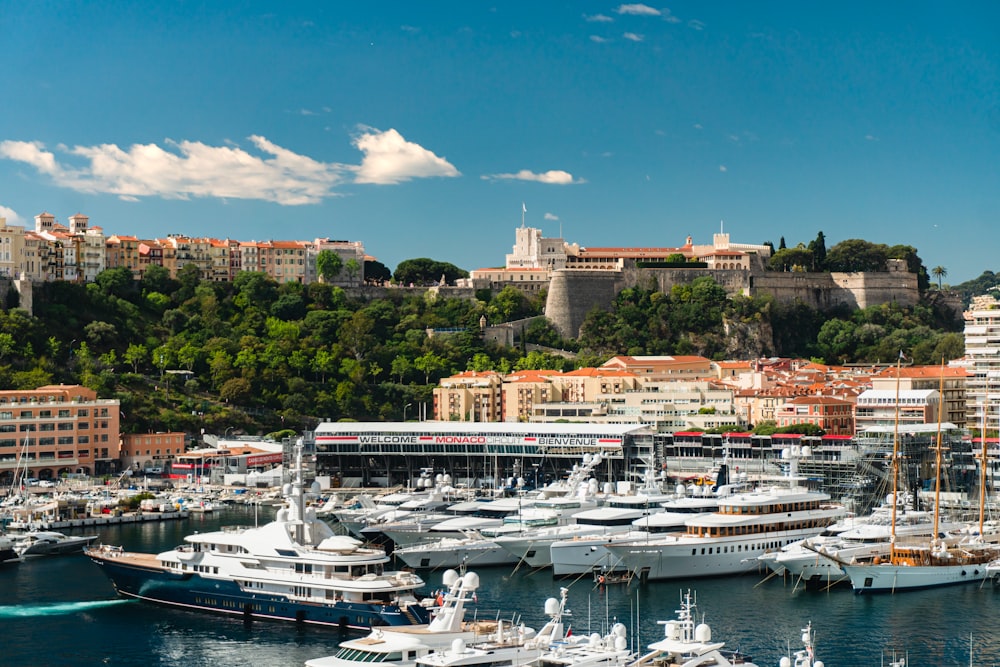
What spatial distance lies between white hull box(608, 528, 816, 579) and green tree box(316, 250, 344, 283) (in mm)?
60704

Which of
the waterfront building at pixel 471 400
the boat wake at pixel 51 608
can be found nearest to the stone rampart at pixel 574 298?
the waterfront building at pixel 471 400

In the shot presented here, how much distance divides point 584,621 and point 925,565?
37.3 feet

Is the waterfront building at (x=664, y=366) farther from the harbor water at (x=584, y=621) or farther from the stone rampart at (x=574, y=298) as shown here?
the harbor water at (x=584, y=621)

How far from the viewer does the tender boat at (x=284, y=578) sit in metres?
36.0

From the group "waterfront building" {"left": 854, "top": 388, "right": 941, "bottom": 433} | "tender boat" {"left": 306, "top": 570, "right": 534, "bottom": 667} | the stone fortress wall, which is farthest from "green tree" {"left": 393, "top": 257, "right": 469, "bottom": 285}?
"tender boat" {"left": 306, "top": 570, "right": 534, "bottom": 667}

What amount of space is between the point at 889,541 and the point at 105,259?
65.2 m

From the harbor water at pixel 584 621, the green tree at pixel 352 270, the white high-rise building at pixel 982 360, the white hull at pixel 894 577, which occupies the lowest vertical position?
the harbor water at pixel 584 621

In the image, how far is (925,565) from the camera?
4212 centimetres

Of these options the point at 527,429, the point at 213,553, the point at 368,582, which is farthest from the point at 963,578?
the point at 527,429

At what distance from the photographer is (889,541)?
145ft

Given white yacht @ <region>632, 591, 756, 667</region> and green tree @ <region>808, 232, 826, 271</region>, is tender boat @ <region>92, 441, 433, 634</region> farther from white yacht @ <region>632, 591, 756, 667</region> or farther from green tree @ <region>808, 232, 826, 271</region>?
green tree @ <region>808, 232, 826, 271</region>

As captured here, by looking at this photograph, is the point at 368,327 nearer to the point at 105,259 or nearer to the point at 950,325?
the point at 105,259

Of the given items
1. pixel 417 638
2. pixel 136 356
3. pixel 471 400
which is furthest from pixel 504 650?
pixel 136 356

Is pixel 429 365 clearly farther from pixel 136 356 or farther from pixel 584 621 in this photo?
pixel 584 621
